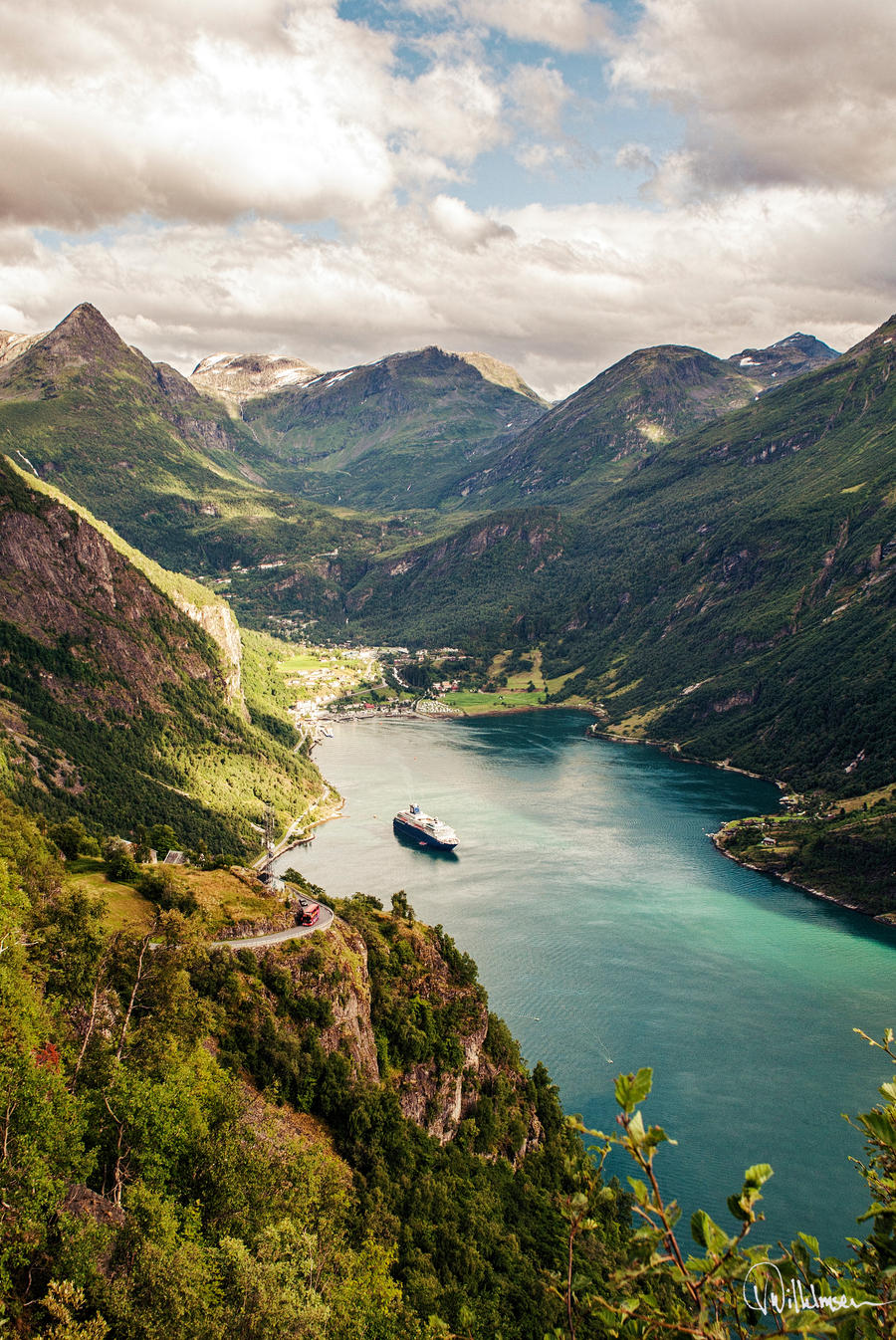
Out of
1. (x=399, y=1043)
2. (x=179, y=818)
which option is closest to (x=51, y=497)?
(x=179, y=818)

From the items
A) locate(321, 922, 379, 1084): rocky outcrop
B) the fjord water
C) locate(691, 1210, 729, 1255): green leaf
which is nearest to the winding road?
locate(321, 922, 379, 1084): rocky outcrop

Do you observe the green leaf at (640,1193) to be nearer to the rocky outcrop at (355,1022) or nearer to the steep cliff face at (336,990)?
the steep cliff face at (336,990)

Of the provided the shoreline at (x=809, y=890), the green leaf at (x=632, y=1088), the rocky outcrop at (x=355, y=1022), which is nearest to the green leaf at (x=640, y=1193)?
the green leaf at (x=632, y=1088)

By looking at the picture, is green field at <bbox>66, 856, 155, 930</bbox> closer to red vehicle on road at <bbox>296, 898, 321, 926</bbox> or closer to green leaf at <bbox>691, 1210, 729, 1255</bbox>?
red vehicle on road at <bbox>296, 898, 321, 926</bbox>

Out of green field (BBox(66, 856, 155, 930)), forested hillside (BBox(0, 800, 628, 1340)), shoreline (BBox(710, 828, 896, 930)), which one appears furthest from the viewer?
shoreline (BBox(710, 828, 896, 930))

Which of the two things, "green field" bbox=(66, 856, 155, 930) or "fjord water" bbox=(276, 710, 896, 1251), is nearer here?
"green field" bbox=(66, 856, 155, 930)

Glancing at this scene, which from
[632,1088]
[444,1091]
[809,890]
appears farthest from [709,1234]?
[809,890]

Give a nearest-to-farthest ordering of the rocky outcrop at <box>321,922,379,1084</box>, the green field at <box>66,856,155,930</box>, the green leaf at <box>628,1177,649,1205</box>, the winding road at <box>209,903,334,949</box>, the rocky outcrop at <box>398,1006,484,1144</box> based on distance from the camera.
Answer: the green leaf at <box>628,1177,649,1205</box> → the green field at <box>66,856,155,930</box> → the rocky outcrop at <box>321,922,379,1084</box> → the winding road at <box>209,903,334,949</box> → the rocky outcrop at <box>398,1006,484,1144</box>
